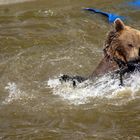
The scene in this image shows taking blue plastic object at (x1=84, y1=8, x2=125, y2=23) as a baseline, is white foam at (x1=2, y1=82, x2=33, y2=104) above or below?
above

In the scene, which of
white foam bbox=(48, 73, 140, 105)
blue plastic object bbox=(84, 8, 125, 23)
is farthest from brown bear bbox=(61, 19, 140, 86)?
blue plastic object bbox=(84, 8, 125, 23)

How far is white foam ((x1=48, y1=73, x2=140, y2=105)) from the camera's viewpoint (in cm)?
697

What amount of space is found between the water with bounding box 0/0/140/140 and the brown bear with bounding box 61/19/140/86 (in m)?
0.27

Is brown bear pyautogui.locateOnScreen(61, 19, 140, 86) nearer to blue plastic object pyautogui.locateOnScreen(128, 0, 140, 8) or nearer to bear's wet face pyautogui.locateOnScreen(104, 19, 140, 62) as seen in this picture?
bear's wet face pyautogui.locateOnScreen(104, 19, 140, 62)

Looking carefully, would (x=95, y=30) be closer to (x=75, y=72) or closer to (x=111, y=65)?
(x=75, y=72)

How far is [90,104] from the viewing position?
6871 mm

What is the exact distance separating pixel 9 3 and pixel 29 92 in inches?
361

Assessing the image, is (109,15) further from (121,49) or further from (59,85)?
(121,49)

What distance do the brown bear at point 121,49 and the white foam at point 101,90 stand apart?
241 millimetres

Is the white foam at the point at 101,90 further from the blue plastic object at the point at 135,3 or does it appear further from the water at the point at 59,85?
the blue plastic object at the point at 135,3

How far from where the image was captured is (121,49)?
6715mm

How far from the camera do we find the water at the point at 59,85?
614 cm

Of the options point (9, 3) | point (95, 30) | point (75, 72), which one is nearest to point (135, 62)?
point (75, 72)

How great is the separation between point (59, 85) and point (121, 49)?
1.50 m
